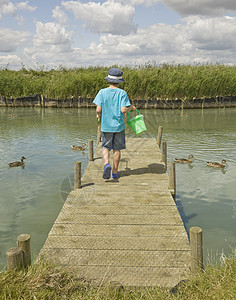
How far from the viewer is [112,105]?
610 centimetres

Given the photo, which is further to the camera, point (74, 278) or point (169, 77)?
point (169, 77)

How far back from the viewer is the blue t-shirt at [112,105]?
19.8 feet

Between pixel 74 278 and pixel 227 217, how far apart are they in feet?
15.2

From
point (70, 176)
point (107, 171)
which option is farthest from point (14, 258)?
point (70, 176)

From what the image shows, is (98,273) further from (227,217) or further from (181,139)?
(181,139)

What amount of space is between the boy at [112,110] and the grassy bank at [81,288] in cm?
304

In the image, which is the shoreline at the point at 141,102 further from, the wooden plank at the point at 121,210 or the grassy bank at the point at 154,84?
the wooden plank at the point at 121,210

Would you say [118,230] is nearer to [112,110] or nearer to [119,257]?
[119,257]

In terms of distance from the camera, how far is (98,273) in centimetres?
356

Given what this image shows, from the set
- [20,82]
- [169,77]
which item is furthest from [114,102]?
[20,82]

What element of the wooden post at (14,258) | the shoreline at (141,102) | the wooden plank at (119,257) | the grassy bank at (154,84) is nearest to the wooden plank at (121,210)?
the wooden plank at (119,257)

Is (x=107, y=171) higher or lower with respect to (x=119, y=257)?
higher

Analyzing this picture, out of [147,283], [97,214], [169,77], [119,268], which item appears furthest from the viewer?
[169,77]

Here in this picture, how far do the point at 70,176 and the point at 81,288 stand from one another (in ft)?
21.9
